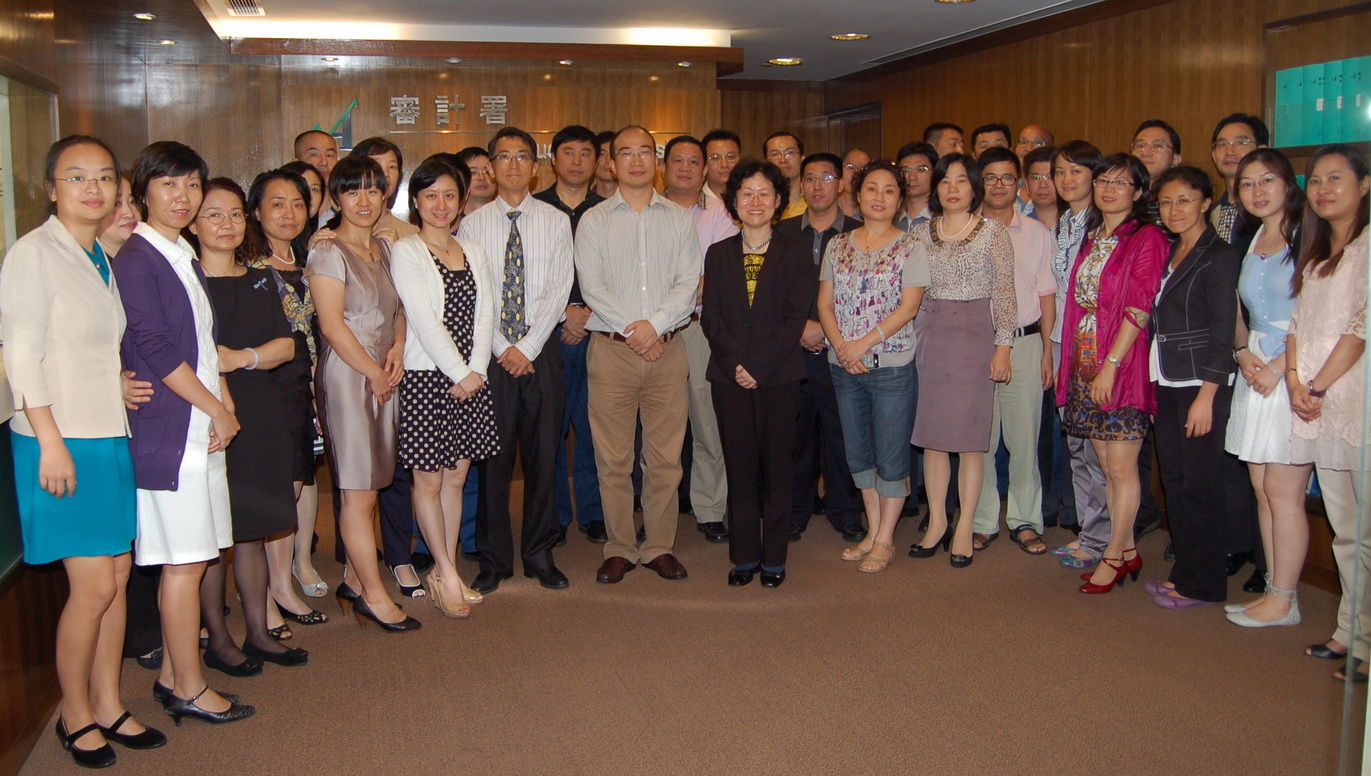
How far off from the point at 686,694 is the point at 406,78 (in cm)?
647

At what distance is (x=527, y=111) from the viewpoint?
855 centimetres

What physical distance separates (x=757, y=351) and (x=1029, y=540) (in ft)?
5.48

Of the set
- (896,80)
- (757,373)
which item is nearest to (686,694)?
(757,373)

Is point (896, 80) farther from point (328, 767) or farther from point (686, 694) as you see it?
point (328, 767)

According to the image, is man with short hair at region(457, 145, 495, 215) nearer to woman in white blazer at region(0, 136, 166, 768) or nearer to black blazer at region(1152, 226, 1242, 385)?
woman in white blazer at region(0, 136, 166, 768)

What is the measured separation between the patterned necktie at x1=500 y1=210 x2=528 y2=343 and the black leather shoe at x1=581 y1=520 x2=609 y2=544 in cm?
124

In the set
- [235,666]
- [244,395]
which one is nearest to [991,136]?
[244,395]

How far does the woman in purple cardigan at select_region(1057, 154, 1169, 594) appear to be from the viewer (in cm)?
405

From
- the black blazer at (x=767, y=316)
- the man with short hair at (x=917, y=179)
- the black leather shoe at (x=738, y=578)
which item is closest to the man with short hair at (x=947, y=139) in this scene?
the man with short hair at (x=917, y=179)

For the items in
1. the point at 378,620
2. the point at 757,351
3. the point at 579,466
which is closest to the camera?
the point at 378,620

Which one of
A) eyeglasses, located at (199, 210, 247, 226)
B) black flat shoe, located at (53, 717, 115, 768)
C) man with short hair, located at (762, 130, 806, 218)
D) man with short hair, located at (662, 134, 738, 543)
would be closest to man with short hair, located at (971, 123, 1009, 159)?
man with short hair, located at (762, 130, 806, 218)

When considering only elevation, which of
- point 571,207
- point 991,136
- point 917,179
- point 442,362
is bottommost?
point 442,362

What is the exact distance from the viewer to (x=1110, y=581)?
4199 mm

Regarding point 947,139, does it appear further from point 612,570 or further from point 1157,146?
point 612,570
